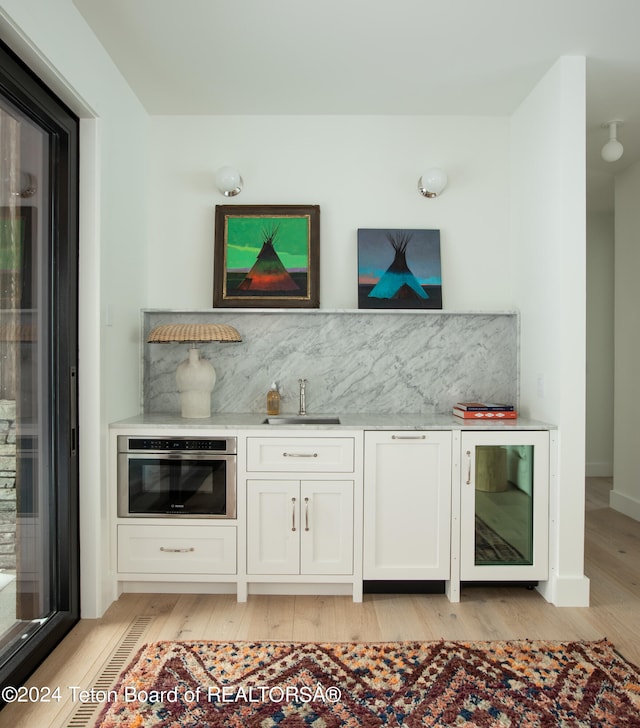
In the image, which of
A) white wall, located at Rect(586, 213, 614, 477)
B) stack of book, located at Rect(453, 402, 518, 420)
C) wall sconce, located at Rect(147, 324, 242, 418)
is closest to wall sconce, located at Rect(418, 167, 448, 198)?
stack of book, located at Rect(453, 402, 518, 420)

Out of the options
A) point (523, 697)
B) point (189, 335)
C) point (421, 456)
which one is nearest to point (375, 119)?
point (189, 335)

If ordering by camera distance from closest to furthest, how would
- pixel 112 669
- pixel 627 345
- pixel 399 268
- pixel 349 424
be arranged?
pixel 112 669 → pixel 349 424 → pixel 399 268 → pixel 627 345

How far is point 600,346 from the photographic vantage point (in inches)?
219

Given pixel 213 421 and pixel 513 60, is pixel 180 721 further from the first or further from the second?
pixel 513 60

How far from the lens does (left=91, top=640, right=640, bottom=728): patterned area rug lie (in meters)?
1.81

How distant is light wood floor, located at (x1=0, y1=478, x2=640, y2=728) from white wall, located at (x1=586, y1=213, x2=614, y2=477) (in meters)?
2.89

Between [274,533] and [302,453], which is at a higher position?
[302,453]

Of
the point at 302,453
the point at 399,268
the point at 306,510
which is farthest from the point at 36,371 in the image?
the point at 399,268

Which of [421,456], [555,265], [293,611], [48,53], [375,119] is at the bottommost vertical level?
[293,611]

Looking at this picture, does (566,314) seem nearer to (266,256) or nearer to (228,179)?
(266,256)

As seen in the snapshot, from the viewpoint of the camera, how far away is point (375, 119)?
3324mm

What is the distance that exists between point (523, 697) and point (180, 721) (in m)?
1.21

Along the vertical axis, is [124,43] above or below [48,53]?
above

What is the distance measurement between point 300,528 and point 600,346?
4.29 meters
